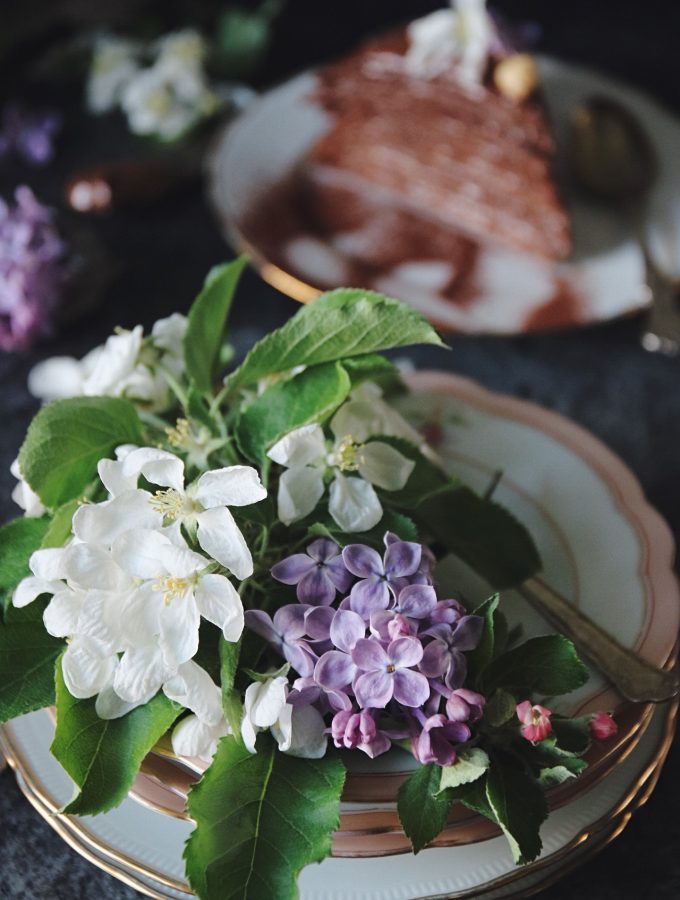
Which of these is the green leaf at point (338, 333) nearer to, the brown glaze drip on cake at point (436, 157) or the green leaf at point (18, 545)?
the green leaf at point (18, 545)

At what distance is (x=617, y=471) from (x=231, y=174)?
50cm

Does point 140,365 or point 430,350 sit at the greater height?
point 140,365

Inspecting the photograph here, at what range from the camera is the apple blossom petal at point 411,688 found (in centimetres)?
43

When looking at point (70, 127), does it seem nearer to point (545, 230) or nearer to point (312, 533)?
point (545, 230)

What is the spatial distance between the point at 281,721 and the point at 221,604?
6 cm

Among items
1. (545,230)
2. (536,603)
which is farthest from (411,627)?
(545,230)

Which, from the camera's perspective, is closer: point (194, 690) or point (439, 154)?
point (194, 690)

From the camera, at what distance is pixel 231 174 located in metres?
0.98

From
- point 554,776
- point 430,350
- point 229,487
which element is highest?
point 229,487

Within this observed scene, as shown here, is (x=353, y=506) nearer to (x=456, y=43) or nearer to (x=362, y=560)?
(x=362, y=560)

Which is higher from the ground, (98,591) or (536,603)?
(98,591)

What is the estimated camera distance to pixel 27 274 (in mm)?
838

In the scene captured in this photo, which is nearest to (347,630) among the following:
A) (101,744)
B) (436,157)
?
(101,744)

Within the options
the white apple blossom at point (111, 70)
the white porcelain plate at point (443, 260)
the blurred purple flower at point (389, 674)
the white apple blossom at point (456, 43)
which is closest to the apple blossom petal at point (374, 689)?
the blurred purple flower at point (389, 674)
